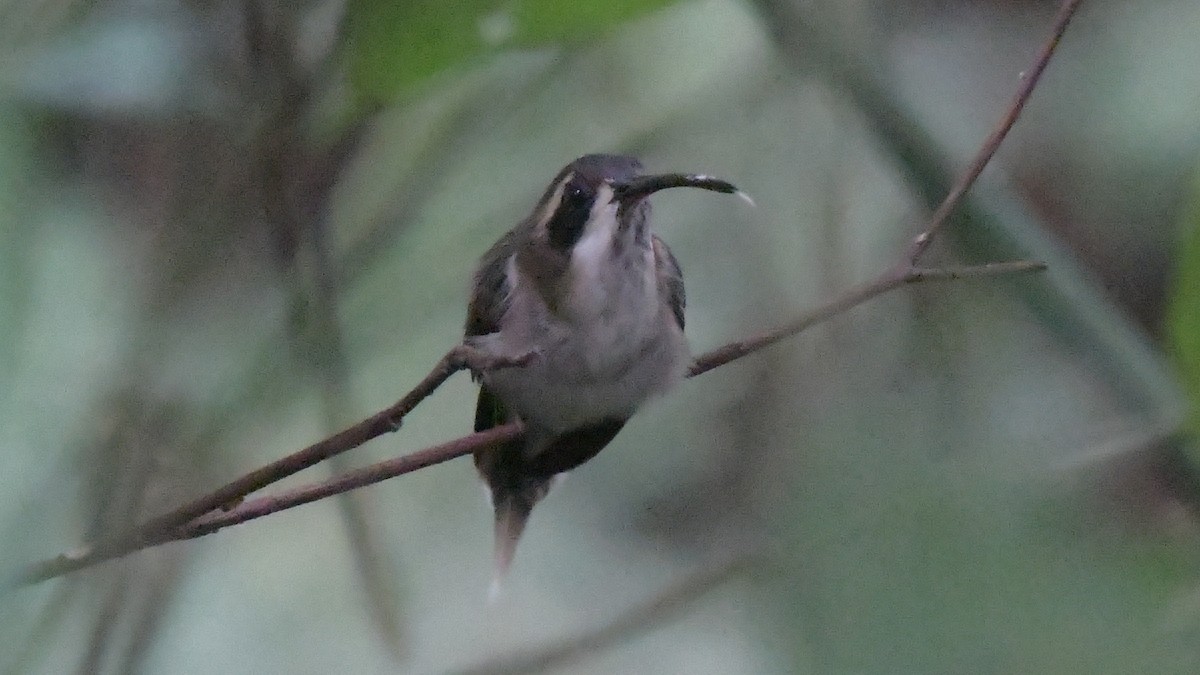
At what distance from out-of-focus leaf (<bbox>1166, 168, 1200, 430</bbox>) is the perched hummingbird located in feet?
1.07

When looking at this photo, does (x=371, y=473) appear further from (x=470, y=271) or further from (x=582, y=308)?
(x=470, y=271)

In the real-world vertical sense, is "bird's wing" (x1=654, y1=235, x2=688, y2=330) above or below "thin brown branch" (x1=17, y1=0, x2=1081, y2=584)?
below

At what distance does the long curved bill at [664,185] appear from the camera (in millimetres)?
707

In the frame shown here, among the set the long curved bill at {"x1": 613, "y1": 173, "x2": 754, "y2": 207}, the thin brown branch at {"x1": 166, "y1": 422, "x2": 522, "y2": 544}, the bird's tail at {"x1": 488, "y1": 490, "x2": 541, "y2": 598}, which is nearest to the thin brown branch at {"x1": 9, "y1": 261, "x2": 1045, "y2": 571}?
the thin brown branch at {"x1": 166, "y1": 422, "x2": 522, "y2": 544}

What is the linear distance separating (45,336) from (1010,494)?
3.52 feet

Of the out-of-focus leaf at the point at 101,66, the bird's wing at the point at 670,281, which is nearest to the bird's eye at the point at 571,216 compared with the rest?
the bird's wing at the point at 670,281

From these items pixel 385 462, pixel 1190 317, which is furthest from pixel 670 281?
pixel 1190 317

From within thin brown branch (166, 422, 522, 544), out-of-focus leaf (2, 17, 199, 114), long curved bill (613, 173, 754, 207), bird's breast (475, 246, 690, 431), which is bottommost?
bird's breast (475, 246, 690, 431)

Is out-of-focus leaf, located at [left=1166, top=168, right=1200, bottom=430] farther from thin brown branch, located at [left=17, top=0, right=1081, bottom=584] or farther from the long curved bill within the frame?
the long curved bill

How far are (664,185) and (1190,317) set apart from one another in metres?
0.35

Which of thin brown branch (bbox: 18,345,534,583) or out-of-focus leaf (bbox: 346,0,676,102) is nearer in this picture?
thin brown branch (bbox: 18,345,534,583)

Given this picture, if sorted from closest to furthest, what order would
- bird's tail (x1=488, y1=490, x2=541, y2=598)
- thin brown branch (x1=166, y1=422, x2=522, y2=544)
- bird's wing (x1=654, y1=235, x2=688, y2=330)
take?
1. thin brown branch (x1=166, y1=422, x2=522, y2=544)
2. bird's wing (x1=654, y1=235, x2=688, y2=330)
3. bird's tail (x1=488, y1=490, x2=541, y2=598)

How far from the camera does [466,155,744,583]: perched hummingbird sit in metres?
0.83

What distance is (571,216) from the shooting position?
84 cm
